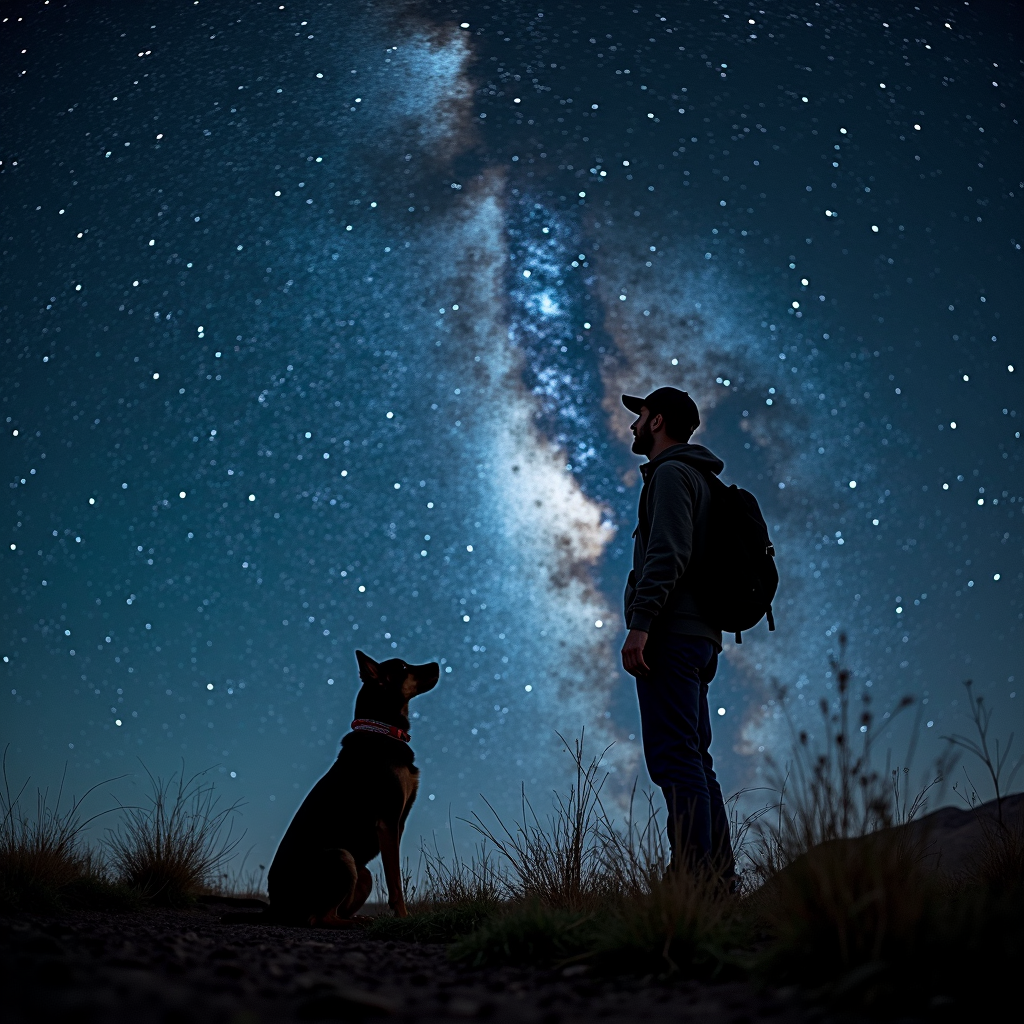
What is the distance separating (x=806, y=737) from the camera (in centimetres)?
242

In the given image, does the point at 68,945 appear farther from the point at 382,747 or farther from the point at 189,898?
the point at 189,898

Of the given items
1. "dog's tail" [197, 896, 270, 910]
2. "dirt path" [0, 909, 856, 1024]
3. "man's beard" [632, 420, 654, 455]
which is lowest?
"dog's tail" [197, 896, 270, 910]

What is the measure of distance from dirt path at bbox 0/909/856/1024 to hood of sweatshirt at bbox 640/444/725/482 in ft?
7.98

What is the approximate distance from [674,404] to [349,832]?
11.4 ft

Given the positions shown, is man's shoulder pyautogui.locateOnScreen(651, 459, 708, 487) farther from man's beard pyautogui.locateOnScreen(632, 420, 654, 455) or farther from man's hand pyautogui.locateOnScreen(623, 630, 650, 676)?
man's hand pyautogui.locateOnScreen(623, 630, 650, 676)

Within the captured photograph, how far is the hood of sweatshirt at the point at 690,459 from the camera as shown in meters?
4.02

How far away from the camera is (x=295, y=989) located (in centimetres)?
198

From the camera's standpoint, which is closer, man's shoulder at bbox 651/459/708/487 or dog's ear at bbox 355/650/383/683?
man's shoulder at bbox 651/459/708/487

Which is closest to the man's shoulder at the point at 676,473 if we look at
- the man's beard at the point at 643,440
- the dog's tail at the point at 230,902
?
the man's beard at the point at 643,440

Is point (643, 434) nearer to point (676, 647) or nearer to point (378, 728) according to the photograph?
point (676, 647)

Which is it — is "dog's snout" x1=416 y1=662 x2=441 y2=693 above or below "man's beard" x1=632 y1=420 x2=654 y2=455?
below

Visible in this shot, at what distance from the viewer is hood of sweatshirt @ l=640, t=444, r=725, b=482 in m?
4.02

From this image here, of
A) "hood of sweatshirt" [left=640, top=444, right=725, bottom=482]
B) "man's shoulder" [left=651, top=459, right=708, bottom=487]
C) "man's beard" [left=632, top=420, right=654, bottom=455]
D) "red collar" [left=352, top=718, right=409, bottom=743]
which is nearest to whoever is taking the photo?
"man's shoulder" [left=651, top=459, right=708, bottom=487]

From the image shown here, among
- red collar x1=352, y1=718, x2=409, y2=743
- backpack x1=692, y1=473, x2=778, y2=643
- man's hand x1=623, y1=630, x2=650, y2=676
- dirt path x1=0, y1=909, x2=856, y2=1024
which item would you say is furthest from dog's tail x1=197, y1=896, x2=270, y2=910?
backpack x1=692, y1=473, x2=778, y2=643
